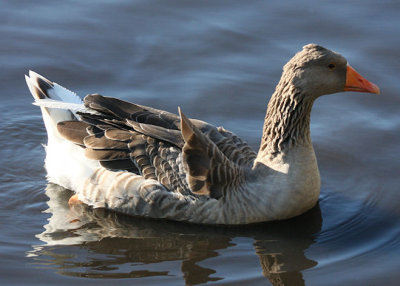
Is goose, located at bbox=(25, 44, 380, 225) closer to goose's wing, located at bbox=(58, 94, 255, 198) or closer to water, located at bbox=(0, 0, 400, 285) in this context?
goose's wing, located at bbox=(58, 94, 255, 198)

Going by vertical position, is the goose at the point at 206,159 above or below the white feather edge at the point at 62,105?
below

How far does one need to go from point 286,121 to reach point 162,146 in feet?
4.63

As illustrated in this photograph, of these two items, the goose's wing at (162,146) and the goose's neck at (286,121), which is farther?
the goose's neck at (286,121)

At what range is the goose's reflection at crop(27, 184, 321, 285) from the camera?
24.4ft

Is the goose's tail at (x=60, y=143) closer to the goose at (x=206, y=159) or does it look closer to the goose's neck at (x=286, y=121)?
the goose at (x=206, y=159)

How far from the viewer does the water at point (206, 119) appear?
7.52m

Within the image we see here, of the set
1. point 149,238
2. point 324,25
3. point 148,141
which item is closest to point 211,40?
point 324,25

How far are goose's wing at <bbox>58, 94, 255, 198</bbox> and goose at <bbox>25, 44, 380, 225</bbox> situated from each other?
0.01 metres

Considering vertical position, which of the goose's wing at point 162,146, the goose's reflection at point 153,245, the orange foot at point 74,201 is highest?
the goose's wing at point 162,146

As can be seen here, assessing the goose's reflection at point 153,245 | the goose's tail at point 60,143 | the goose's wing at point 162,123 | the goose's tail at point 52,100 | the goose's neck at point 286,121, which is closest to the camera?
the goose's reflection at point 153,245

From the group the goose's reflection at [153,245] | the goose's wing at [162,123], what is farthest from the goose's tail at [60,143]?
the goose's reflection at [153,245]

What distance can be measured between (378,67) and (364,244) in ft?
14.4

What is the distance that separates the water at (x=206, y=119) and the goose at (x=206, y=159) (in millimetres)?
233

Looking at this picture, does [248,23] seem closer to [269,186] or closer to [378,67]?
[378,67]
